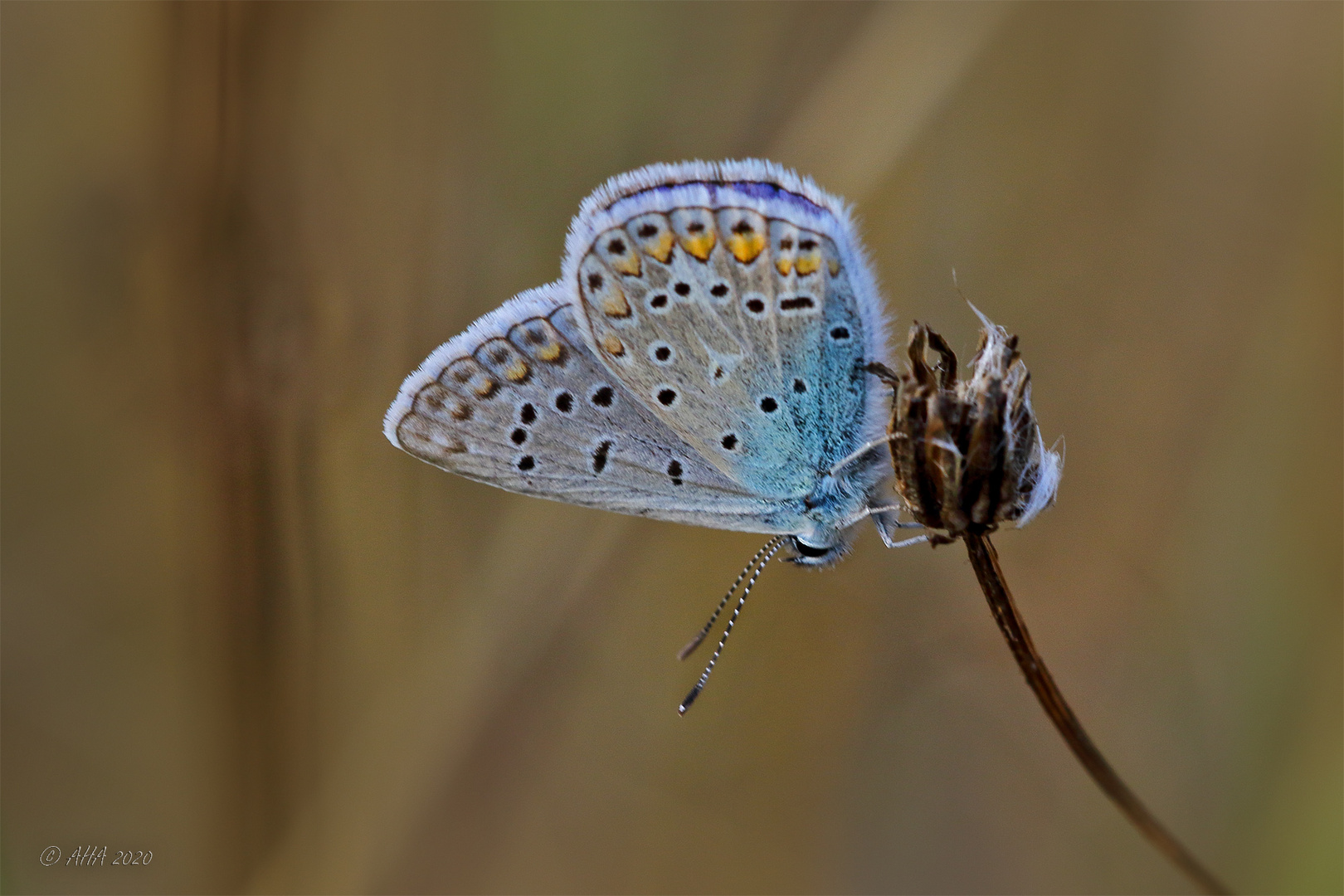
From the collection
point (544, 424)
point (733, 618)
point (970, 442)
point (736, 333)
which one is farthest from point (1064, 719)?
point (733, 618)

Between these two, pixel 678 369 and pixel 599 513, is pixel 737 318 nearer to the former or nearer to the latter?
pixel 678 369

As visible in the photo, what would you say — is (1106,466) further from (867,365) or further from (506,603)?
(506,603)

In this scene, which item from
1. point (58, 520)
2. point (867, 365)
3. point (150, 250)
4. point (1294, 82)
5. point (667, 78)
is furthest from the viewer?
point (667, 78)

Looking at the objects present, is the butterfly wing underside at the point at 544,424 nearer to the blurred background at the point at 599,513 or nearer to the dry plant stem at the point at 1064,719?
the blurred background at the point at 599,513

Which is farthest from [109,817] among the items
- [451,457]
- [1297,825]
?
[1297,825]

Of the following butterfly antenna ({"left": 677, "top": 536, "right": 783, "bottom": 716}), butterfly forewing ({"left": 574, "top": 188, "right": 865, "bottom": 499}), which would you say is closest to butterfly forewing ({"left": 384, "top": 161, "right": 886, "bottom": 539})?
butterfly forewing ({"left": 574, "top": 188, "right": 865, "bottom": 499})

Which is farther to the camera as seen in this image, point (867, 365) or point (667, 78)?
point (667, 78)
